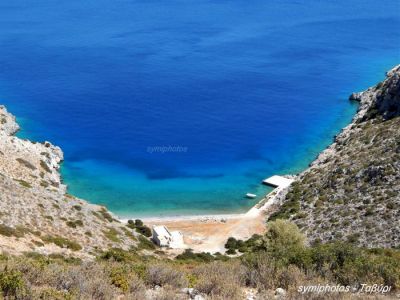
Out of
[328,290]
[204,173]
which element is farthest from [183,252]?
[328,290]

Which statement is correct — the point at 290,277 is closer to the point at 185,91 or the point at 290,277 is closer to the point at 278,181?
the point at 278,181

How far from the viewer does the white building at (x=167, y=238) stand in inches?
2122

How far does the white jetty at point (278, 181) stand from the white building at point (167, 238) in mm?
21377

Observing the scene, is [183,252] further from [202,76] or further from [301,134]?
[202,76]

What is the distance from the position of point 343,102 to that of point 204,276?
9552 centimetres

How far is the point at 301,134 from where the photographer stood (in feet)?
308

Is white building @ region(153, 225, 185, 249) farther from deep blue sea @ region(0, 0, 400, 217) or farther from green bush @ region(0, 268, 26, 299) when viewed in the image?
green bush @ region(0, 268, 26, 299)

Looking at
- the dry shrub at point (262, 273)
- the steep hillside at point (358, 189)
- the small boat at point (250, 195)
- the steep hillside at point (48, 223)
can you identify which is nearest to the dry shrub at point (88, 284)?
the dry shrub at point (262, 273)

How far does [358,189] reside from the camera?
56.7 metres

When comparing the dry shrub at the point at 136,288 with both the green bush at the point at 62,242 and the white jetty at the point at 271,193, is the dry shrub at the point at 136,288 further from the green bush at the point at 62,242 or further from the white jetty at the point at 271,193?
the white jetty at the point at 271,193

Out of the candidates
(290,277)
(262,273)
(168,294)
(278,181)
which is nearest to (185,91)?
(278,181)

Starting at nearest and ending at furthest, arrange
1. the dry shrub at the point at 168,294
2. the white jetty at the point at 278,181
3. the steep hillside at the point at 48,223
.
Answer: the dry shrub at the point at 168,294 → the steep hillside at the point at 48,223 → the white jetty at the point at 278,181

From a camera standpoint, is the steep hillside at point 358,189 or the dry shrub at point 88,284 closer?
the dry shrub at point 88,284

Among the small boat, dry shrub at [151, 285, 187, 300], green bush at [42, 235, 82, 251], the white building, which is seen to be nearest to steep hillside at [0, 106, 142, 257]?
green bush at [42, 235, 82, 251]
